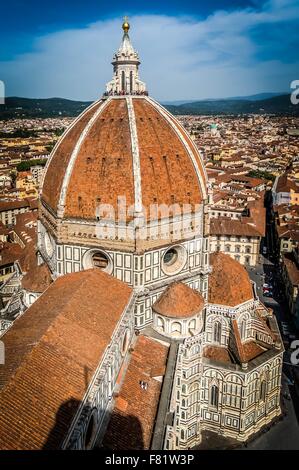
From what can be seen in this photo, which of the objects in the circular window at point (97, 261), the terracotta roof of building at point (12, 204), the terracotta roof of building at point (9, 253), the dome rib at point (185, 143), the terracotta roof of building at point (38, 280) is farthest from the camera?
the terracotta roof of building at point (12, 204)

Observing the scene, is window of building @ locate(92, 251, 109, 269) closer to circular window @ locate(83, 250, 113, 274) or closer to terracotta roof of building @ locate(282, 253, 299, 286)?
circular window @ locate(83, 250, 113, 274)

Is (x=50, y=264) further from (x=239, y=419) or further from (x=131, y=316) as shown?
(x=239, y=419)

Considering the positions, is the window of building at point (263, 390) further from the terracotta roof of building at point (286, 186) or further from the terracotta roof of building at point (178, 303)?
the terracotta roof of building at point (286, 186)

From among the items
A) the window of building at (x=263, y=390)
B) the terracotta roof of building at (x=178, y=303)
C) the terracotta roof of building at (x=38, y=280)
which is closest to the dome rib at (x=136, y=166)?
the terracotta roof of building at (x=178, y=303)

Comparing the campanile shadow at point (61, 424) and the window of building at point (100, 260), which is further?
the window of building at point (100, 260)
